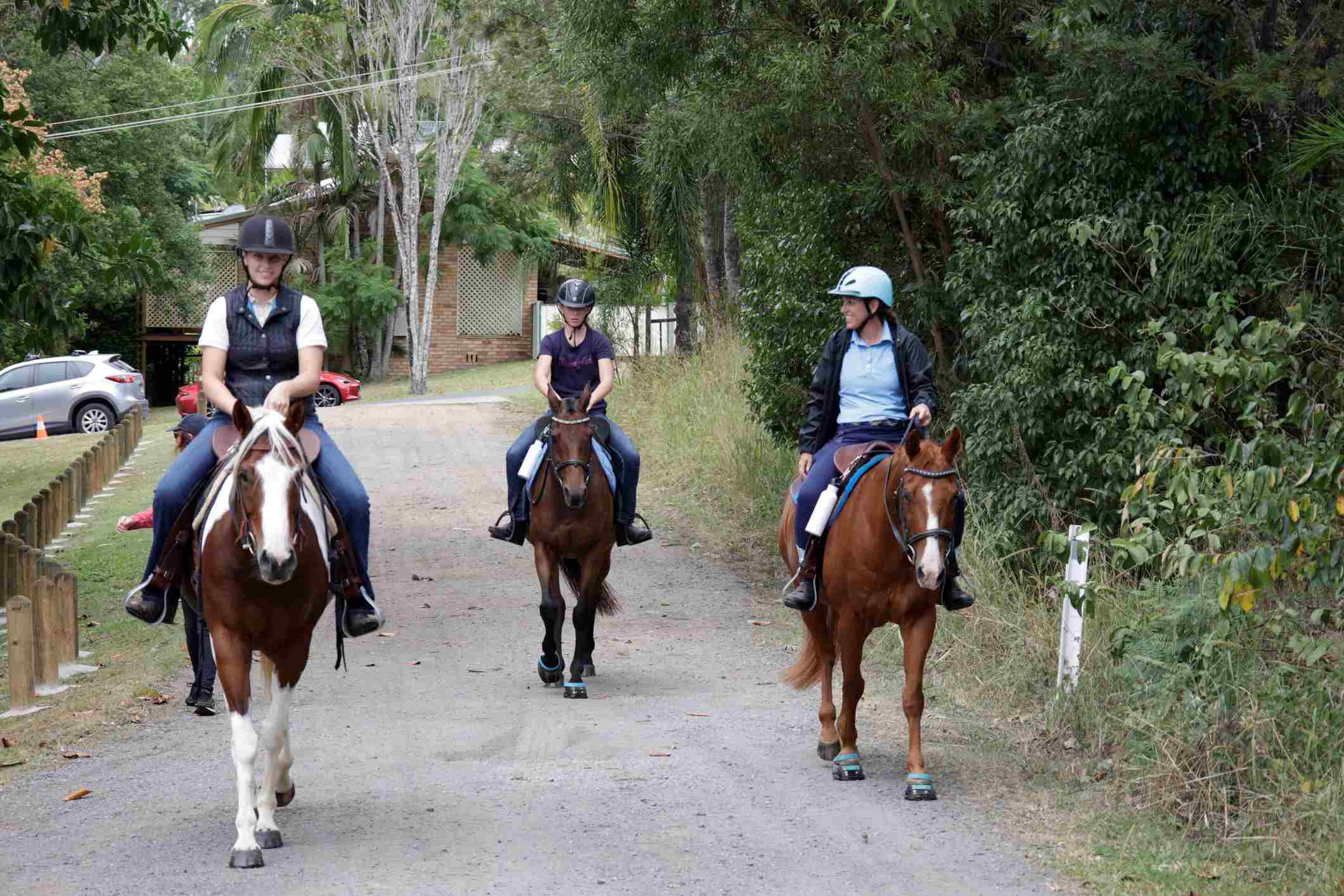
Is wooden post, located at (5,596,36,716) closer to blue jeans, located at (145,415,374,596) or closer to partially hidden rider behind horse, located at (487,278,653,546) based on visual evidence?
blue jeans, located at (145,415,374,596)

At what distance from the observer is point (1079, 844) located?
6.28m

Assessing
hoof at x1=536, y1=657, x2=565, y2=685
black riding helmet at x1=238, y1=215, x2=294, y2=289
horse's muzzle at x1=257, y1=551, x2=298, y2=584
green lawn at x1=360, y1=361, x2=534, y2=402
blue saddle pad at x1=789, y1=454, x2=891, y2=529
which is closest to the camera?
horse's muzzle at x1=257, y1=551, x2=298, y2=584

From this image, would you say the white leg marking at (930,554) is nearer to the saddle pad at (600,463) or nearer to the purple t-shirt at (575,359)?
the saddle pad at (600,463)

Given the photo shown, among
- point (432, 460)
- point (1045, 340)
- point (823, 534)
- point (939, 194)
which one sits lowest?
point (432, 460)

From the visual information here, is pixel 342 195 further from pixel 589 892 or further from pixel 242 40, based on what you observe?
pixel 589 892

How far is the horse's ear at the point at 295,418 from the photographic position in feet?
20.9


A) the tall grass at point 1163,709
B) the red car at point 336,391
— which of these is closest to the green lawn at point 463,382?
the red car at point 336,391

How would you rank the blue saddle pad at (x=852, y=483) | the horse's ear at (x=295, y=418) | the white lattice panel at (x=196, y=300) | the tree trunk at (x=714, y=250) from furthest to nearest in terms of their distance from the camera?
the white lattice panel at (x=196, y=300) → the tree trunk at (x=714, y=250) → the blue saddle pad at (x=852, y=483) → the horse's ear at (x=295, y=418)

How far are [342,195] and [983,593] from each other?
38.7 metres

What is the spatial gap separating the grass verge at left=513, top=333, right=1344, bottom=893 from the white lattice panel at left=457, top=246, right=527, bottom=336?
130 feet

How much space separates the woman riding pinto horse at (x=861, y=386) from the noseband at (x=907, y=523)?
0.69 m

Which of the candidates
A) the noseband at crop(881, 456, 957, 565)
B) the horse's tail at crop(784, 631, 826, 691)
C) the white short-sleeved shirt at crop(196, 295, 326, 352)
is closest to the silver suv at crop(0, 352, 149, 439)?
the white short-sleeved shirt at crop(196, 295, 326, 352)

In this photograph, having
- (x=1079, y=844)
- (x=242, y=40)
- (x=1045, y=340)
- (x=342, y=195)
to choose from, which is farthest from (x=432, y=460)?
(x=242, y=40)

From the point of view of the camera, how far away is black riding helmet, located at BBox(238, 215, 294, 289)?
22.6 feet
